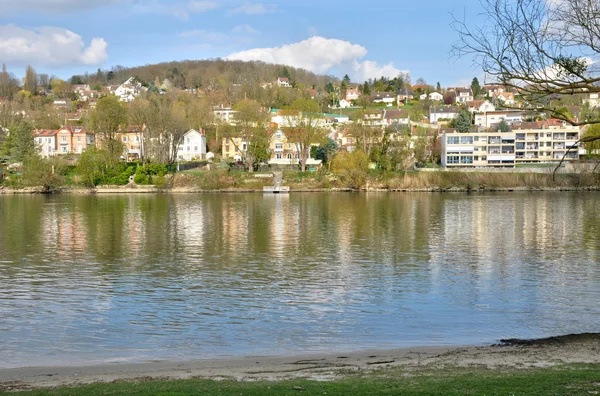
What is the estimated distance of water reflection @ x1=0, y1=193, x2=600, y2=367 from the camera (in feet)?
51.5

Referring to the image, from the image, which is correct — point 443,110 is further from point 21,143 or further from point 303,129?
point 21,143

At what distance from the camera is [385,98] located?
161 metres

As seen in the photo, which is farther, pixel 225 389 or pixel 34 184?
pixel 34 184

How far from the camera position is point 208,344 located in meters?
15.1

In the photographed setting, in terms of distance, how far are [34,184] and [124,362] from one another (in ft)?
246

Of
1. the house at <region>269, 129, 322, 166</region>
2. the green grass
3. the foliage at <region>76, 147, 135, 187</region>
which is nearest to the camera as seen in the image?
the green grass

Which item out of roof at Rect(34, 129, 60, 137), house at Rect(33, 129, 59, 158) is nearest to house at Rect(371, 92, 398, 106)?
roof at Rect(34, 129, 60, 137)

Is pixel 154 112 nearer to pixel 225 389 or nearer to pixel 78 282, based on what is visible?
pixel 78 282

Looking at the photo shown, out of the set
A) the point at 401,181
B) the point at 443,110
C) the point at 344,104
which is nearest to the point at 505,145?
the point at 401,181

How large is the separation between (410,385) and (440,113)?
128m

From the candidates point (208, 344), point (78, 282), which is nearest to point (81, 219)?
point (78, 282)

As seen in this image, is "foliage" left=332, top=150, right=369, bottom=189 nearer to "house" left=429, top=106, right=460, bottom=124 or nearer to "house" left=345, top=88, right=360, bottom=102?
"house" left=429, top=106, right=460, bottom=124

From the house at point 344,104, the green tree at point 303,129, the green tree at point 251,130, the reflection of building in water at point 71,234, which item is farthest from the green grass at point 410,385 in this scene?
the house at point 344,104

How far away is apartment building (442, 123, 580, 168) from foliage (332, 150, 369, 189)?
18.8 metres
